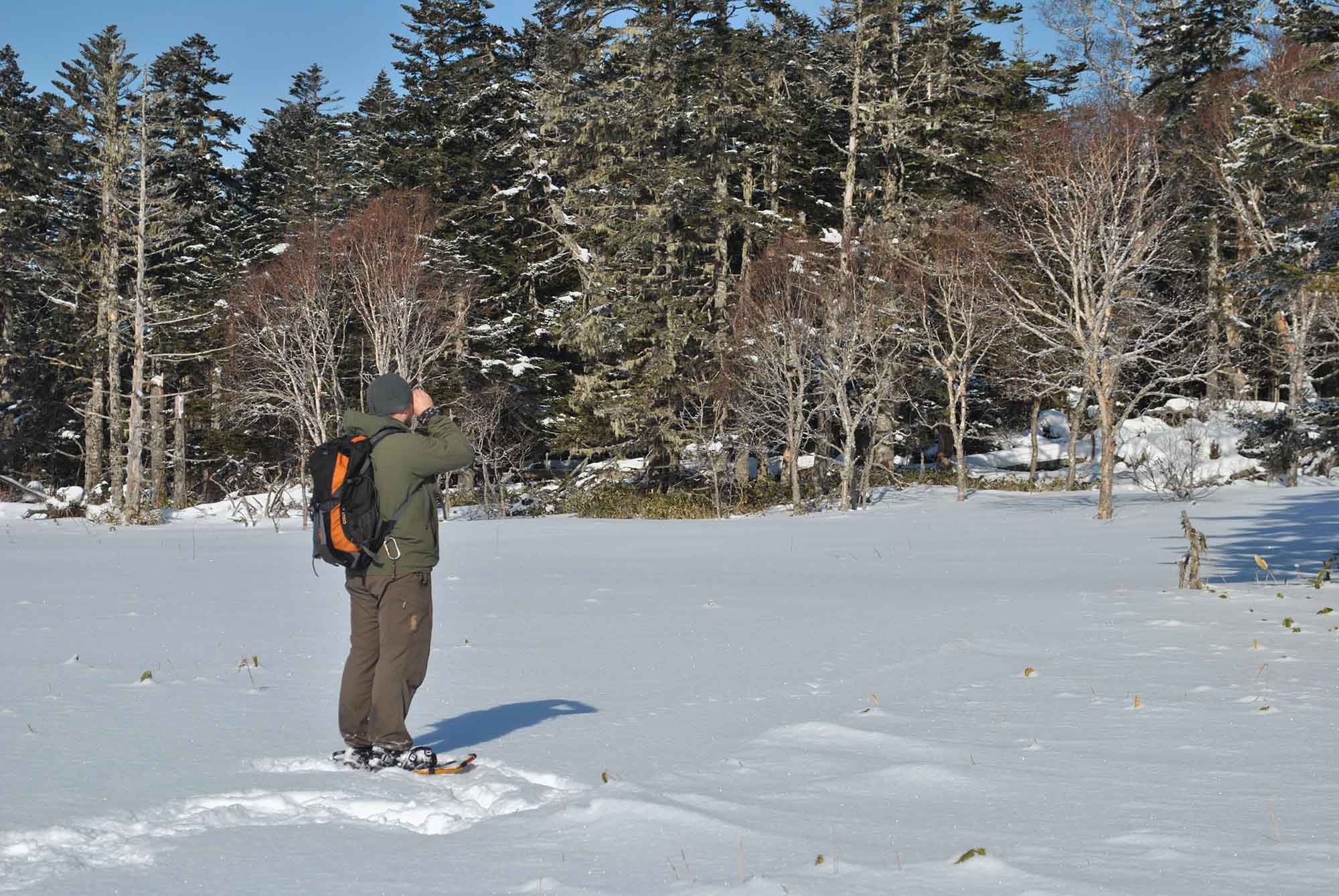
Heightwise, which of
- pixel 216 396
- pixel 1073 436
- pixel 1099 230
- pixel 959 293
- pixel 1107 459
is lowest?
pixel 1107 459

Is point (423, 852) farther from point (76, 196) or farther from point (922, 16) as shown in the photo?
point (76, 196)

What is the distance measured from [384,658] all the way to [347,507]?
0.73 meters

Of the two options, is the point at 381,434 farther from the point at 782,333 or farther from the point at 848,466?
the point at 848,466

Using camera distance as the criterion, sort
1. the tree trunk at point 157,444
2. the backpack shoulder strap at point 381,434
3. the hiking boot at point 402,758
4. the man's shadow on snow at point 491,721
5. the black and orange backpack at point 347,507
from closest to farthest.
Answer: the hiking boot at point 402,758
the black and orange backpack at point 347,507
the backpack shoulder strap at point 381,434
the man's shadow on snow at point 491,721
the tree trunk at point 157,444

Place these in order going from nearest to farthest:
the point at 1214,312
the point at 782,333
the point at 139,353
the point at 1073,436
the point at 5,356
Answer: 1. the point at 782,333
2. the point at 1214,312
3. the point at 139,353
4. the point at 1073,436
5. the point at 5,356

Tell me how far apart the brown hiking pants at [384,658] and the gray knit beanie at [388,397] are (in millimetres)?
830

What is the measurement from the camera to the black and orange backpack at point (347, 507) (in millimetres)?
5336

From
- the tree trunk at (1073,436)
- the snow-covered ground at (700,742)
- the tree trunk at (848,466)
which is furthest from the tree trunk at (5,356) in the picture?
the tree trunk at (1073,436)

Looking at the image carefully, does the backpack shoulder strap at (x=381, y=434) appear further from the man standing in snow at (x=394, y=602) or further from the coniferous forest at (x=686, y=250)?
the coniferous forest at (x=686, y=250)

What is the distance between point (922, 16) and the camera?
36469mm

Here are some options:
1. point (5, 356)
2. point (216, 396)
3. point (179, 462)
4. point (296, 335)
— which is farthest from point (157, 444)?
point (296, 335)

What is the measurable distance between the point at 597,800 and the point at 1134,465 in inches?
1228

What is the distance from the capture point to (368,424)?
5629mm

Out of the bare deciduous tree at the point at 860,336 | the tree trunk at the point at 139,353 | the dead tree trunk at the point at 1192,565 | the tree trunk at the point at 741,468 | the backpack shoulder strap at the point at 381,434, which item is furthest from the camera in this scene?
the tree trunk at the point at 741,468
